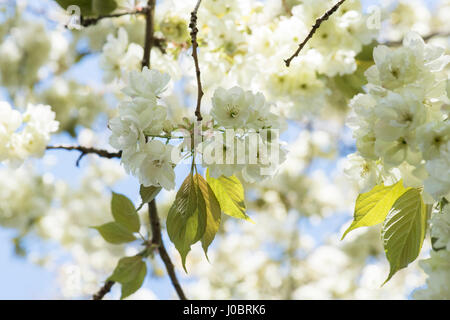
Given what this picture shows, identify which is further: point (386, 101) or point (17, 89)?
point (17, 89)

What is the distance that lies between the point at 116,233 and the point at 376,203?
0.58 m

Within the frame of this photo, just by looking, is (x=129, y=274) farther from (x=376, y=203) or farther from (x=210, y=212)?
(x=376, y=203)

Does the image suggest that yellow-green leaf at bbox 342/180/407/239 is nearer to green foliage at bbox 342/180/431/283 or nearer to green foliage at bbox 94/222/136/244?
green foliage at bbox 342/180/431/283

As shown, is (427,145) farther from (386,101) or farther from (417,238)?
(417,238)

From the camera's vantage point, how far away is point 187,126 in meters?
0.72

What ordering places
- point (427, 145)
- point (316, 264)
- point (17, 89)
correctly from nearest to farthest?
point (427, 145) → point (17, 89) → point (316, 264)

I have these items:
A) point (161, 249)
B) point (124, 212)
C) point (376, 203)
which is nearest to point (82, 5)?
point (124, 212)

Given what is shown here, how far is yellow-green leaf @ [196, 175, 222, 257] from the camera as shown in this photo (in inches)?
29.4

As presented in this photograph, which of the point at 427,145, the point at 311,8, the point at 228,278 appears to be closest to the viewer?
the point at 427,145

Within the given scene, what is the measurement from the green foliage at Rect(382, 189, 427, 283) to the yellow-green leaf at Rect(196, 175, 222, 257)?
0.25 m

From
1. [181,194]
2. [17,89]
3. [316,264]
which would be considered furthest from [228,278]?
[181,194]

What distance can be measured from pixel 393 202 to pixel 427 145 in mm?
180

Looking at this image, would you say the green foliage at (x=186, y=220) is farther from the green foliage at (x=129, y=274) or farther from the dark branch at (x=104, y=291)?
the dark branch at (x=104, y=291)

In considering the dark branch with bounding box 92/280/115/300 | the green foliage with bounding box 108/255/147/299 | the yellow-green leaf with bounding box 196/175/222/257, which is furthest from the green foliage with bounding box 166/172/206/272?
the dark branch with bounding box 92/280/115/300
